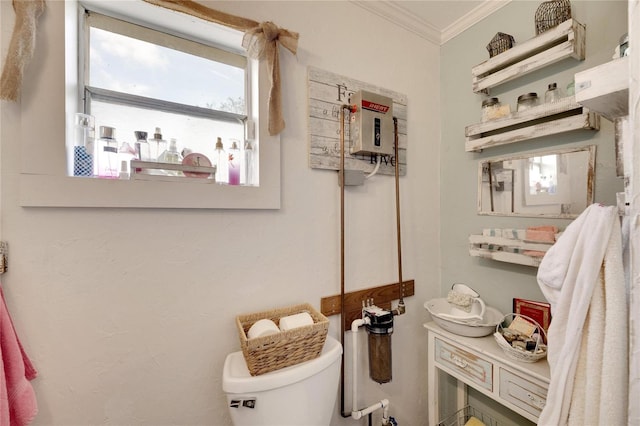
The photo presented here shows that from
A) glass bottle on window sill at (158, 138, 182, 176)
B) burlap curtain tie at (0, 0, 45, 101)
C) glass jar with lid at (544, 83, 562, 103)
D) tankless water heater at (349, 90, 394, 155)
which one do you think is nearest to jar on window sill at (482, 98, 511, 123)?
glass jar with lid at (544, 83, 562, 103)

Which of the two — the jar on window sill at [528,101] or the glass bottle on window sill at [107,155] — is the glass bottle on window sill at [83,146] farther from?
the jar on window sill at [528,101]

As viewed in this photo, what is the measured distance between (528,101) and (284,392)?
4.78 ft

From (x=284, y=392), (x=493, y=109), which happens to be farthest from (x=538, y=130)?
(x=284, y=392)

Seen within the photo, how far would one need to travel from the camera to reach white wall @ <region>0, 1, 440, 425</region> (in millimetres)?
743

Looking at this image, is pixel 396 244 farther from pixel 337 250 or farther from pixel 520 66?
pixel 520 66

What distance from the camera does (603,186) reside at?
3.17 feet

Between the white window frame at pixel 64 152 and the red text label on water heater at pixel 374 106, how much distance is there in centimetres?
64

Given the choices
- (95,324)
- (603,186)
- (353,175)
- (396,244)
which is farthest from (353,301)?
(603,186)

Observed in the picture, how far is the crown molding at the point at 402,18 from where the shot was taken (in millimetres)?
1278

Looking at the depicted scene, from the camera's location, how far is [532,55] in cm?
111

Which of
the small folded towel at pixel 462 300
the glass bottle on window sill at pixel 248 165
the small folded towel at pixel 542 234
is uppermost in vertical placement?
the glass bottle on window sill at pixel 248 165

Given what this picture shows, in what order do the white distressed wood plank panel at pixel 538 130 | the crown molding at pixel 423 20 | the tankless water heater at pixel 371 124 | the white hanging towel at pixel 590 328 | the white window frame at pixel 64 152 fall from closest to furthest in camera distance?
the white hanging towel at pixel 590 328
the white window frame at pixel 64 152
the white distressed wood plank panel at pixel 538 130
the tankless water heater at pixel 371 124
the crown molding at pixel 423 20

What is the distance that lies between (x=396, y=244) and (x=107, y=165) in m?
1.26

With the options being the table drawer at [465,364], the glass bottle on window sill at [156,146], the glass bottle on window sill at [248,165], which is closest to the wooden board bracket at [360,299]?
the table drawer at [465,364]
